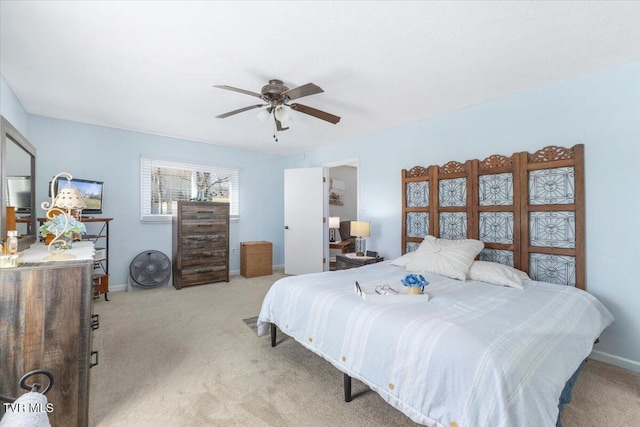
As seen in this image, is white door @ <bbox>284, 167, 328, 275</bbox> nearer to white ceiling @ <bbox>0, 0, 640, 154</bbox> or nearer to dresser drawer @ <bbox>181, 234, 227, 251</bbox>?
dresser drawer @ <bbox>181, 234, 227, 251</bbox>

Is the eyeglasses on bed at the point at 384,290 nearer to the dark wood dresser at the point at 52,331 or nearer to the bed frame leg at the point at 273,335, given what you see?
the bed frame leg at the point at 273,335

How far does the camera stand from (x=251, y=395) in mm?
1823

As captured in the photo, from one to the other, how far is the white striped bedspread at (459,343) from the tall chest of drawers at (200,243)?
2.67 m

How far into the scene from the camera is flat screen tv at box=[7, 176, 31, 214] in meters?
2.19

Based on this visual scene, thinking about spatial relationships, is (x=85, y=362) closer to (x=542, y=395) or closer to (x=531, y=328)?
(x=542, y=395)

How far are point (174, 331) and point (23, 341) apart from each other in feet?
4.96

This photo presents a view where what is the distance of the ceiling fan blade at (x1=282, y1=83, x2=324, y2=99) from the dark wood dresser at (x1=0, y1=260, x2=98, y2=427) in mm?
1768

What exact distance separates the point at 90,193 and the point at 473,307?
4556 millimetres

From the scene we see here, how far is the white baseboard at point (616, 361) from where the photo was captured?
216 cm

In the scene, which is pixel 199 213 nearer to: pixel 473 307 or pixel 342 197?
pixel 342 197

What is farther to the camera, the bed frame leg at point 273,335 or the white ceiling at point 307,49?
the bed frame leg at point 273,335

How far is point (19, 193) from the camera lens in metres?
2.42

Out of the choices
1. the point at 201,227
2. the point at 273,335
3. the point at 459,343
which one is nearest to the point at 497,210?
the point at 459,343

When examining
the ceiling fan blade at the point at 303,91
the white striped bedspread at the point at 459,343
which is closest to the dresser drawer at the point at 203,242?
the white striped bedspread at the point at 459,343
